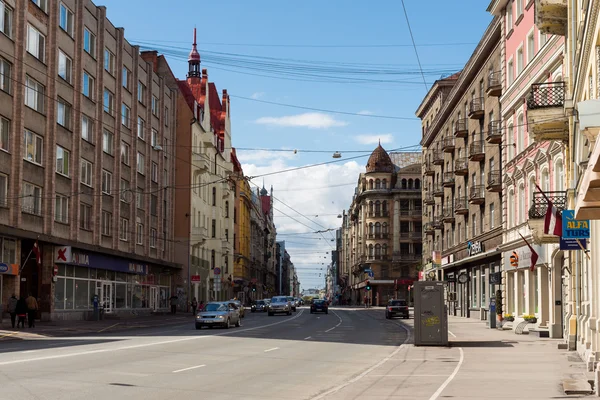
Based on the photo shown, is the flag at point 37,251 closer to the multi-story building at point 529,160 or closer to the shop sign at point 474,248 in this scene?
the multi-story building at point 529,160

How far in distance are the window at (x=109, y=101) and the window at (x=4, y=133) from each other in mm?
13718

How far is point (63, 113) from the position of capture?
140 ft

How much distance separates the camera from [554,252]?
30.6 m

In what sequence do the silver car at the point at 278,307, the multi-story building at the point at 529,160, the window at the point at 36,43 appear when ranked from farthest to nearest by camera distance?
the silver car at the point at 278,307 < the window at the point at 36,43 < the multi-story building at the point at 529,160

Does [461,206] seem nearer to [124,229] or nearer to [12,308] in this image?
[124,229]

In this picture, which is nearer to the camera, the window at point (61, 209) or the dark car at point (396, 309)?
the window at point (61, 209)

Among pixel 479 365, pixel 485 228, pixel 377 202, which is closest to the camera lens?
pixel 479 365

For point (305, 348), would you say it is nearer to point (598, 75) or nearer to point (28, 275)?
point (598, 75)

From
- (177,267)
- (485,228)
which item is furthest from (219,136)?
(485,228)

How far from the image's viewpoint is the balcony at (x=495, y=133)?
4212 centimetres

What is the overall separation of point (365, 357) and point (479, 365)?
12.8 ft

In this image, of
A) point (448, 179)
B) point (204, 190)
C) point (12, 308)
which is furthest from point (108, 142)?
point (204, 190)

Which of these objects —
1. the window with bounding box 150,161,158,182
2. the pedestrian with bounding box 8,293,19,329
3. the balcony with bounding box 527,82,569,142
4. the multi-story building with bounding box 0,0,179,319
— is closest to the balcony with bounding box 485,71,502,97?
the balcony with bounding box 527,82,569,142

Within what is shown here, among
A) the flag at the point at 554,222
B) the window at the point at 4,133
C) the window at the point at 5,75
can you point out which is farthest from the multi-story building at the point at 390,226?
the flag at the point at 554,222
